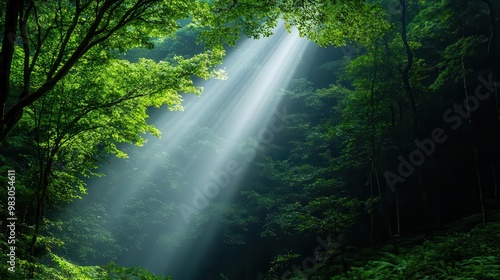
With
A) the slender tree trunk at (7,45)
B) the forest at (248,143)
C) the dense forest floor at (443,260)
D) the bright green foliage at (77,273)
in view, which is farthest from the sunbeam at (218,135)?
the slender tree trunk at (7,45)

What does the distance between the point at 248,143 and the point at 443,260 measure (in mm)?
15036

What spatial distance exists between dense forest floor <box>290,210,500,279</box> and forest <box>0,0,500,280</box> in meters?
0.07

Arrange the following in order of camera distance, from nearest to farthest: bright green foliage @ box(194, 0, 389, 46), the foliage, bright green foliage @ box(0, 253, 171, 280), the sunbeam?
bright green foliage @ box(194, 0, 389, 46), bright green foliage @ box(0, 253, 171, 280), the foliage, the sunbeam

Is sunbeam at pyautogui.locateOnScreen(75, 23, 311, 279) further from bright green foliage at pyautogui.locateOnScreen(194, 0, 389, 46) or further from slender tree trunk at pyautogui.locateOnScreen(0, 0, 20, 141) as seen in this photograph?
slender tree trunk at pyautogui.locateOnScreen(0, 0, 20, 141)

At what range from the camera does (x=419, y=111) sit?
1870 cm

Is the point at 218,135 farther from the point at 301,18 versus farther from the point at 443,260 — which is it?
the point at 301,18

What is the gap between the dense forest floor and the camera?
26.4 ft

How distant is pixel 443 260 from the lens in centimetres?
909

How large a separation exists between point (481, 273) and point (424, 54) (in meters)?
14.2

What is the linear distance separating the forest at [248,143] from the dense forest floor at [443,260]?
2.9 inches

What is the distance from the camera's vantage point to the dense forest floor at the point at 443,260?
317 inches

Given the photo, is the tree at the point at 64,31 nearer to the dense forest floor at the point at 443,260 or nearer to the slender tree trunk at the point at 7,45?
the slender tree trunk at the point at 7,45

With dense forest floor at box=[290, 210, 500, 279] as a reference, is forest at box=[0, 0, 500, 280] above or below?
above

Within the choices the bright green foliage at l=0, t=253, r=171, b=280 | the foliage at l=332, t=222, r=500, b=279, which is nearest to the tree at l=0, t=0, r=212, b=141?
the bright green foliage at l=0, t=253, r=171, b=280
